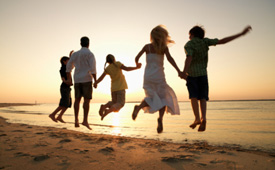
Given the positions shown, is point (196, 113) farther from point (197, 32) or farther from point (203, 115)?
point (197, 32)

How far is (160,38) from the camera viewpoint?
4.27 m

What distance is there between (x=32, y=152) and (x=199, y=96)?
4.51 metres

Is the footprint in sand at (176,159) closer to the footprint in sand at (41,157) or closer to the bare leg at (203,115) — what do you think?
the bare leg at (203,115)

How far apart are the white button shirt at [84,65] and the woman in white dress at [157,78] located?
6.25 ft

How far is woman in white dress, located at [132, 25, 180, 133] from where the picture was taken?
4320 mm

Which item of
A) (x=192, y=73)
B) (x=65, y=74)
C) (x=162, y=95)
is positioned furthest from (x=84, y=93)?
(x=192, y=73)

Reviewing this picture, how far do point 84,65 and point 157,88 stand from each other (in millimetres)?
2564

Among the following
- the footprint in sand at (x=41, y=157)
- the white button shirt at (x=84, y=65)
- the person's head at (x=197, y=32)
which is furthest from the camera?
the white button shirt at (x=84, y=65)

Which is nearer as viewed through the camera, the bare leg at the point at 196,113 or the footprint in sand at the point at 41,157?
the bare leg at the point at 196,113

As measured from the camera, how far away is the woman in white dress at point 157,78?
432 centimetres

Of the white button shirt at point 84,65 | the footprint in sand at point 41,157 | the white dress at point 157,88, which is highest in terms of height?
the white button shirt at point 84,65

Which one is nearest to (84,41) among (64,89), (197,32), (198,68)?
(64,89)

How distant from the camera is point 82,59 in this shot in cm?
591

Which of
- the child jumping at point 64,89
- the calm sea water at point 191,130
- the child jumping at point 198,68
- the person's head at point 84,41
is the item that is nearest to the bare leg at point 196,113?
the child jumping at point 198,68
